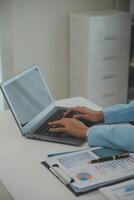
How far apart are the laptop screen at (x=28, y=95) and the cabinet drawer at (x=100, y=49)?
147cm

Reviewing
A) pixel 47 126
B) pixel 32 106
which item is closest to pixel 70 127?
pixel 47 126

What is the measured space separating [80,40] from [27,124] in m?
1.82

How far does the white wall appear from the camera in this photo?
312cm

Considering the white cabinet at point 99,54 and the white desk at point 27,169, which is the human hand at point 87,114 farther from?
the white cabinet at point 99,54

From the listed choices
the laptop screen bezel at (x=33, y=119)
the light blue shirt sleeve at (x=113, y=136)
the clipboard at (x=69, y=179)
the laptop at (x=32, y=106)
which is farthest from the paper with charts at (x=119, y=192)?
the laptop screen bezel at (x=33, y=119)

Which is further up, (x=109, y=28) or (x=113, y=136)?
(x=109, y=28)

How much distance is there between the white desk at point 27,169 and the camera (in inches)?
42.8

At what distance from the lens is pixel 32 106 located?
1.59 meters

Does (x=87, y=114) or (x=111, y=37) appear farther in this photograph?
(x=111, y=37)

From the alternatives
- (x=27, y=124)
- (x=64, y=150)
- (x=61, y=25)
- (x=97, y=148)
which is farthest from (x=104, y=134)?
(x=61, y=25)

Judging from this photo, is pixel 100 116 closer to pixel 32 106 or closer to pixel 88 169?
pixel 32 106

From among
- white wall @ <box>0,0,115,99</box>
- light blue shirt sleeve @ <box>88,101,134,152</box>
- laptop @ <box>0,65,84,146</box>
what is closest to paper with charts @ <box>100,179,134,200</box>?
light blue shirt sleeve @ <box>88,101,134,152</box>

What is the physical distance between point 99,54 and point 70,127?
184cm

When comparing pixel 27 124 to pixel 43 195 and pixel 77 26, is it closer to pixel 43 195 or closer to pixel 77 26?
pixel 43 195
